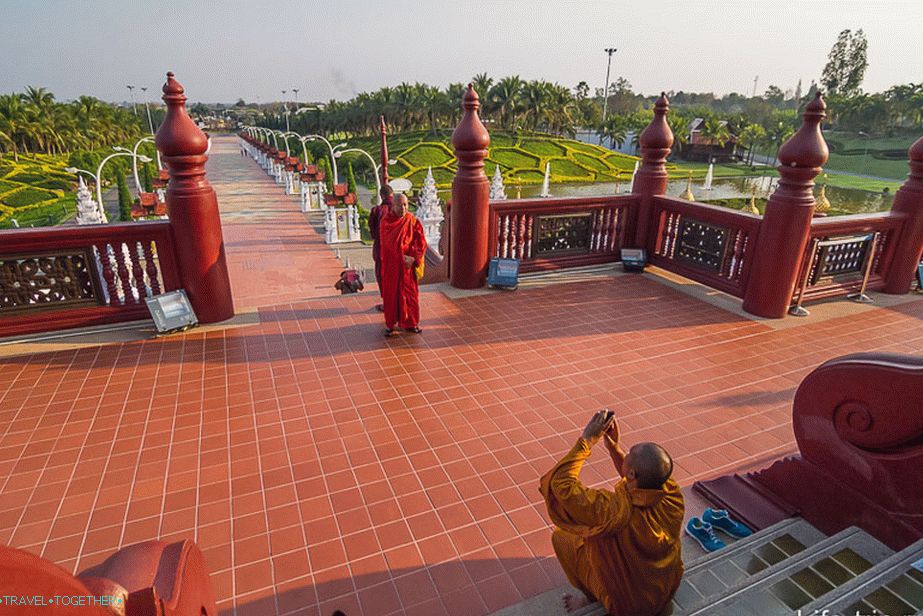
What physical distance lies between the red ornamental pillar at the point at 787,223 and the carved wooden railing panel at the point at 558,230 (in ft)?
6.74

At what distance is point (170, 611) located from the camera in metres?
1.37

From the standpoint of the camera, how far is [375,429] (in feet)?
12.7

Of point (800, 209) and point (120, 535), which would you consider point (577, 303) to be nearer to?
point (800, 209)

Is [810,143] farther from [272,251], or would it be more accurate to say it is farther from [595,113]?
[595,113]

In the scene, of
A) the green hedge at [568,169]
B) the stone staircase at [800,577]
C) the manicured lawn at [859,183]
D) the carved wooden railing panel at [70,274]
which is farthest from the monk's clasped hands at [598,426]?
the manicured lawn at [859,183]

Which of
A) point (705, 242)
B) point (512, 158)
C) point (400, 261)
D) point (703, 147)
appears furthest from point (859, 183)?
point (400, 261)

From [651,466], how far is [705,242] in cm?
560

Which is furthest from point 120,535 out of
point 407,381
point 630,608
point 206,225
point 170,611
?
point 206,225

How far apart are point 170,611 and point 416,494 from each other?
1.96m

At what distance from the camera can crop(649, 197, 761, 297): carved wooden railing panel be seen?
244 inches

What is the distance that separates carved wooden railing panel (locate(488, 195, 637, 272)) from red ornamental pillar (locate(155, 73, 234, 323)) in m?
3.29

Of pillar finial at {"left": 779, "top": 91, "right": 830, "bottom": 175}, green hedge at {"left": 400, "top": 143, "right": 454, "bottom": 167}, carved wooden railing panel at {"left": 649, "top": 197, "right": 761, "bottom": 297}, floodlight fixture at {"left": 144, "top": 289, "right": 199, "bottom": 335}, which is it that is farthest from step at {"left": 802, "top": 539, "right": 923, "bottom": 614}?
green hedge at {"left": 400, "top": 143, "right": 454, "bottom": 167}

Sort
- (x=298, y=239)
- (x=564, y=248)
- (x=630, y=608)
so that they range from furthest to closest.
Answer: (x=298, y=239), (x=564, y=248), (x=630, y=608)

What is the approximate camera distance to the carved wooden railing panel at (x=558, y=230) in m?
6.88
